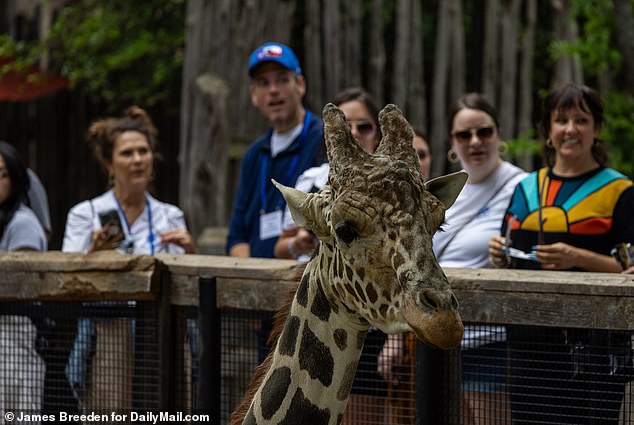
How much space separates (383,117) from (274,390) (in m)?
0.98

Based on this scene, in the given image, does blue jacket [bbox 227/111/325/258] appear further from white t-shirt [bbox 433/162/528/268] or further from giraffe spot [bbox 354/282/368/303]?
giraffe spot [bbox 354/282/368/303]

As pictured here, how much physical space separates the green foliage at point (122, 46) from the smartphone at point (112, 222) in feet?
25.4

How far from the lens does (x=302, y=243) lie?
16.4ft

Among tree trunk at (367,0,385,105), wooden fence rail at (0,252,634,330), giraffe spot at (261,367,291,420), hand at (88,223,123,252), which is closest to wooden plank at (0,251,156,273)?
wooden fence rail at (0,252,634,330)

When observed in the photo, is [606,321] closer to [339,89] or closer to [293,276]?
[293,276]

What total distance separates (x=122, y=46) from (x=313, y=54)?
3.70 meters

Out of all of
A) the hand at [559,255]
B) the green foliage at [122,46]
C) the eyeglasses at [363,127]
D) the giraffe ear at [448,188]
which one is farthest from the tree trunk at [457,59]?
the giraffe ear at [448,188]

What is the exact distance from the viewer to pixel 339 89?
36.0 feet

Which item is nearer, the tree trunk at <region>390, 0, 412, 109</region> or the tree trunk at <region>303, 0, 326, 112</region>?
the tree trunk at <region>303, 0, 326, 112</region>

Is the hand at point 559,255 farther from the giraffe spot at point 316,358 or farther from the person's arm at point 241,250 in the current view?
the person's arm at point 241,250

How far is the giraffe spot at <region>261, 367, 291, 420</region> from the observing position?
11.3ft

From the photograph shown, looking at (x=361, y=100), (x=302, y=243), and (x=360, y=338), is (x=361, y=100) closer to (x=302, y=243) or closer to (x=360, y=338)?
(x=302, y=243)

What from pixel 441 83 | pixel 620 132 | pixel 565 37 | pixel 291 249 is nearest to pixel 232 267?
pixel 291 249

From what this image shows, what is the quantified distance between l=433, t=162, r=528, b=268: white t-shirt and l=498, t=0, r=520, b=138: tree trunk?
20.2ft
